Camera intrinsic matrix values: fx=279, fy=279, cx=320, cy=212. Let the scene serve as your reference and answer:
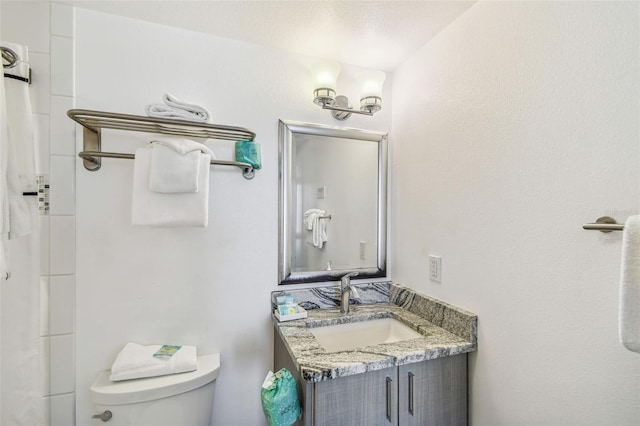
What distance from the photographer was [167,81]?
4.11 feet

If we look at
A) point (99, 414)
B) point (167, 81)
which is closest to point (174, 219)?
point (167, 81)

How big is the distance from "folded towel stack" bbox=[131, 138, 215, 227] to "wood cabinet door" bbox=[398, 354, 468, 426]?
39.4 inches

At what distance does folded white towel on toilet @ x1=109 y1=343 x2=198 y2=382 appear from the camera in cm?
107

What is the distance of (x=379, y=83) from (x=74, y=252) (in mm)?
1566

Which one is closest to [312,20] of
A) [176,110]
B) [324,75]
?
[324,75]

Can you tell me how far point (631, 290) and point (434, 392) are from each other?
2.39 feet

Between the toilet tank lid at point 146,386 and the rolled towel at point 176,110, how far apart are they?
40.5 inches

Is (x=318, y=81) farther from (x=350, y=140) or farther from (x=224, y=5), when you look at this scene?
(x=224, y=5)

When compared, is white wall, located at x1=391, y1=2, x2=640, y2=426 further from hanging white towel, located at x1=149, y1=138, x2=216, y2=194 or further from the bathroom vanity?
hanging white towel, located at x1=149, y1=138, x2=216, y2=194

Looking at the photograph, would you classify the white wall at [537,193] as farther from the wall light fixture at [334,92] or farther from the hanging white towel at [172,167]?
the hanging white towel at [172,167]

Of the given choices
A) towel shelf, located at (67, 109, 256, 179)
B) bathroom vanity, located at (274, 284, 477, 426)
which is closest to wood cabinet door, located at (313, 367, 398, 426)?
bathroom vanity, located at (274, 284, 477, 426)

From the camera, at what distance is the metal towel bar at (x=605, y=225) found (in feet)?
2.11

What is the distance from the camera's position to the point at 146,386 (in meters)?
1.05

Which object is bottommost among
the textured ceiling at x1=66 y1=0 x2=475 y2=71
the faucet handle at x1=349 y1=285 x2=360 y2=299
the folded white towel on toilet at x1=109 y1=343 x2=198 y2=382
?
the folded white towel on toilet at x1=109 y1=343 x2=198 y2=382
